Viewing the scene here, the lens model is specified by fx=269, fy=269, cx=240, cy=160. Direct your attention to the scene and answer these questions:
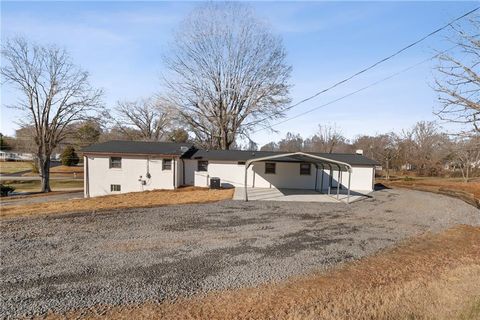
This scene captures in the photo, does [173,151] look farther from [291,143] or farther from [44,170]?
[291,143]

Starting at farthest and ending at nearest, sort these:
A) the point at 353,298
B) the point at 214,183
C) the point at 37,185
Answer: the point at 37,185 → the point at 214,183 → the point at 353,298

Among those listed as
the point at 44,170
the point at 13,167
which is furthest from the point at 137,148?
the point at 13,167

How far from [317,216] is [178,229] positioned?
218 inches

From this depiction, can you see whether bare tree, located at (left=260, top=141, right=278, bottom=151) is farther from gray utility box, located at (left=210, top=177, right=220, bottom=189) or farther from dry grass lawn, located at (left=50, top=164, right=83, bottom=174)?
gray utility box, located at (left=210, top=177, right=220, bottom=189)

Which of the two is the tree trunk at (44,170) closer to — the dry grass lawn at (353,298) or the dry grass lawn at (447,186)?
the dry grass lawn at (353,298)

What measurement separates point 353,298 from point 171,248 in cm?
414

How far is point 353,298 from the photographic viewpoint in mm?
4359

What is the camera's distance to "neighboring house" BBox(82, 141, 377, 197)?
1864 centimetres

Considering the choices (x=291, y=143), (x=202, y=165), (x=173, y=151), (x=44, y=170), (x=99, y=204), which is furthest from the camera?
(x=291, y=143)

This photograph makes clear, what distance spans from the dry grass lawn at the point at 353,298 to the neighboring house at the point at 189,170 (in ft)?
39.8

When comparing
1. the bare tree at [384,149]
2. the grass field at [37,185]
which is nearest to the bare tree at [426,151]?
the bare tree at [384,149]

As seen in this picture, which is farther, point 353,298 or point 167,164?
point 167,164

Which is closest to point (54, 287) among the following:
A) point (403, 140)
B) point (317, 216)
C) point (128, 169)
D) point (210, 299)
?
point (210, 299)

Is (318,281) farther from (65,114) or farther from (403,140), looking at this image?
(403,140)
